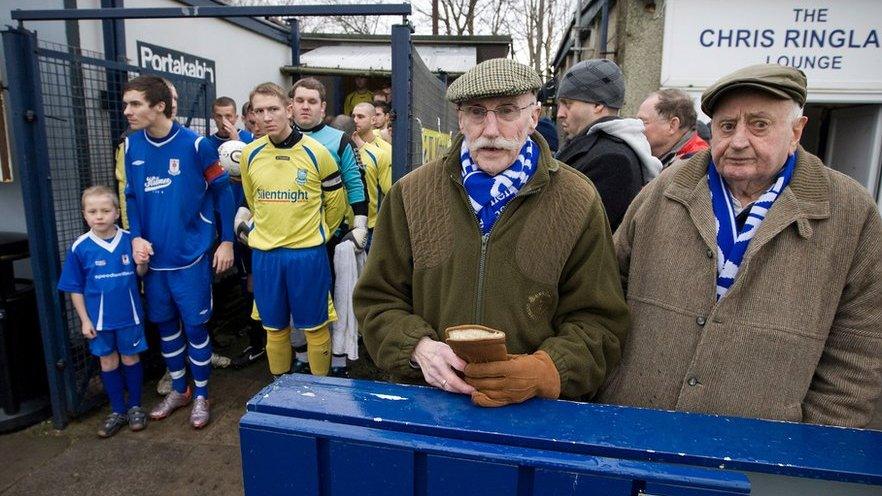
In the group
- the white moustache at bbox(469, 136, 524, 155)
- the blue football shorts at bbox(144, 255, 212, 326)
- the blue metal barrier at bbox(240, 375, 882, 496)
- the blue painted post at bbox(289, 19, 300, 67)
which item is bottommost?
the blue football shorts at bbox(144, 255, 212, 326)

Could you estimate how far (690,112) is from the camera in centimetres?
318

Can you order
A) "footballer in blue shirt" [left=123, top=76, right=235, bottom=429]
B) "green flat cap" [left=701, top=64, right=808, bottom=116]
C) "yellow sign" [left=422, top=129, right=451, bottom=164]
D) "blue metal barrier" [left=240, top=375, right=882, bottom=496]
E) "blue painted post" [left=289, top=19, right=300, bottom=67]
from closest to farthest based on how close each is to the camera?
1. "blue metal barrier" [left=240, top=375, right=882, bottom=496]
2. "green flat cap" [left=701, top=64, right=808, bottom=116]
3. "footballer in blue shirt" [left=123, top=76, right=235, bottom=429]
4. "yellow sign" [left=422, top=129, right=451, bottom=164]
5. "blue painted post" [left=289, top=19, right=300, bottom=67]

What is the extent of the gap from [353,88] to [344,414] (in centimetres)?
917

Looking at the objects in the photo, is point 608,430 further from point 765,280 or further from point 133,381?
point 133,381

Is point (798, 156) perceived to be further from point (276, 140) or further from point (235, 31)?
point (235, 31)

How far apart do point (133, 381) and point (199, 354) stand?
1.42 feet

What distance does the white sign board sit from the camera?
4828 mm

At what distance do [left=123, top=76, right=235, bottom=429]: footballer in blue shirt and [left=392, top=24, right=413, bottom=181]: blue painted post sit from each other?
1.29 metres

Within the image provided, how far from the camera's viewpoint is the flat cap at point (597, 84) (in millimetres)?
2688

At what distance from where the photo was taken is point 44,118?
3342mm

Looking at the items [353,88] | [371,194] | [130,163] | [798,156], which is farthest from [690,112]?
[353,88]

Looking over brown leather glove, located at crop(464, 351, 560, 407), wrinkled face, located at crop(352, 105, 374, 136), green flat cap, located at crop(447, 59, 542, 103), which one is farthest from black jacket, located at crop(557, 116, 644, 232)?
wrinkled face, located at crop(352, 105, 374, 136)

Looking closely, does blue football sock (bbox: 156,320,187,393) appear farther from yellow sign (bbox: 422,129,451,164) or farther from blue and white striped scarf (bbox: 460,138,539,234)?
blue and white striped scarf (bbox: 460,138,539,234)

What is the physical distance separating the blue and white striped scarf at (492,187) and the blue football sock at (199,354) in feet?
9.20
